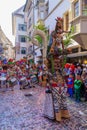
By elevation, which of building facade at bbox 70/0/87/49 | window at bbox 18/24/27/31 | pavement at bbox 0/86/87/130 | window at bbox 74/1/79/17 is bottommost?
pavement at bbox 0/86/87/130

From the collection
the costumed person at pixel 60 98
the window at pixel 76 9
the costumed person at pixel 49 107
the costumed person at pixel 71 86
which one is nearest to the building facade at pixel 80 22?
the window at pixel 76 9

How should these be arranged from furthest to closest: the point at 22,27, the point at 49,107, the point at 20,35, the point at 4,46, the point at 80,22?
the point at 4,46, the point at 22,27, the point at 20,35, the point at 80,22, the point at 49,107

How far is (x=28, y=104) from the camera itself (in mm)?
11133

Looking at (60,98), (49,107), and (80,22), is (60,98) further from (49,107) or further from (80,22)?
(80,22)

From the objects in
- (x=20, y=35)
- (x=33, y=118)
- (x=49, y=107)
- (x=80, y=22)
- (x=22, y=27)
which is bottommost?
(x=33, y=118)

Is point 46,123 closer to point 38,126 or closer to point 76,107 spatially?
point 38,126

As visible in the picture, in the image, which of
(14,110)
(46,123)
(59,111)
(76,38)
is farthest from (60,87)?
(76,38)

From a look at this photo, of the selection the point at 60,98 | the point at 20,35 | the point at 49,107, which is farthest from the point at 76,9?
the point at 20,35

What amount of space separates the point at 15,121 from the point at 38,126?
3.07ft

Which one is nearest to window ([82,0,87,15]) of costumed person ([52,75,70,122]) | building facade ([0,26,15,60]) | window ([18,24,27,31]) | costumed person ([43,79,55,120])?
costumed person ([52,75,70,122])

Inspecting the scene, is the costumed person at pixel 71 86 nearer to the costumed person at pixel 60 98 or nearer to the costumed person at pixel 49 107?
the costumed person at pixel 60 98

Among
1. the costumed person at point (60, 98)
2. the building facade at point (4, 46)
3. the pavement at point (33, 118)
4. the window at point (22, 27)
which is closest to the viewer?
the pavement at point (33, 118)

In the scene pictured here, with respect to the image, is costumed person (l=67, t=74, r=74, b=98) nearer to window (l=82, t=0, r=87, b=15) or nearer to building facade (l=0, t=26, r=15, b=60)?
window (l=82, t=0, r=87, b=15)

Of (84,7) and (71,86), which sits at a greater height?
(84,7)
